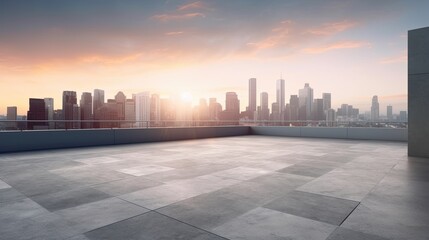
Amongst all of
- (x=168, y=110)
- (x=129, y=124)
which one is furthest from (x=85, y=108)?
(x=129, y=124)

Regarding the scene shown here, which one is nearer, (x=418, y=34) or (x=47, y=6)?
(x=418, y=34)

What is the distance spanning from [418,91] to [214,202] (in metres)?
10.7

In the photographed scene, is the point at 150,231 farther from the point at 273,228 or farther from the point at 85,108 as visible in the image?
the point at 85,108

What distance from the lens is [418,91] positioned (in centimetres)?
1009

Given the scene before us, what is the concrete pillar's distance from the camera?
9.89 meters

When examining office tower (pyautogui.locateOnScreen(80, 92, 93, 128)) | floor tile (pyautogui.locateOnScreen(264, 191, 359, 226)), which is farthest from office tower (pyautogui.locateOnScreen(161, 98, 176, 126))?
floor tile (pyautogui.locateOnScreen(264, 191, 359, 226))

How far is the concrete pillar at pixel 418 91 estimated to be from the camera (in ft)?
32.4

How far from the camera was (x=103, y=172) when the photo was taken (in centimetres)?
696

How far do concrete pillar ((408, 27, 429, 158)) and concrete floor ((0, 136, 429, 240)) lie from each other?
3018 mm

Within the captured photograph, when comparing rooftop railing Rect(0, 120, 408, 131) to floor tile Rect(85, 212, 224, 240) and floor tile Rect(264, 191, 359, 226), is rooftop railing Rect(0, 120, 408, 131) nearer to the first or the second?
floor tile Rect(85, 212, 224, 240)

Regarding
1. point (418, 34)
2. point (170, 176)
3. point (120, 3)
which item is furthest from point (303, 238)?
point (120, 3)

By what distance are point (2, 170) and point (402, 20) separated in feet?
68.3

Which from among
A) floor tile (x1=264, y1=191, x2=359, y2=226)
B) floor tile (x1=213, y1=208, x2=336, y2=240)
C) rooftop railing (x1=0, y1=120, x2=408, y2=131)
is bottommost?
floor tile (x1=264, y1=191, x2=359, y2=226)

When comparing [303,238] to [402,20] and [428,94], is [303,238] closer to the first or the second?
[428,94]
